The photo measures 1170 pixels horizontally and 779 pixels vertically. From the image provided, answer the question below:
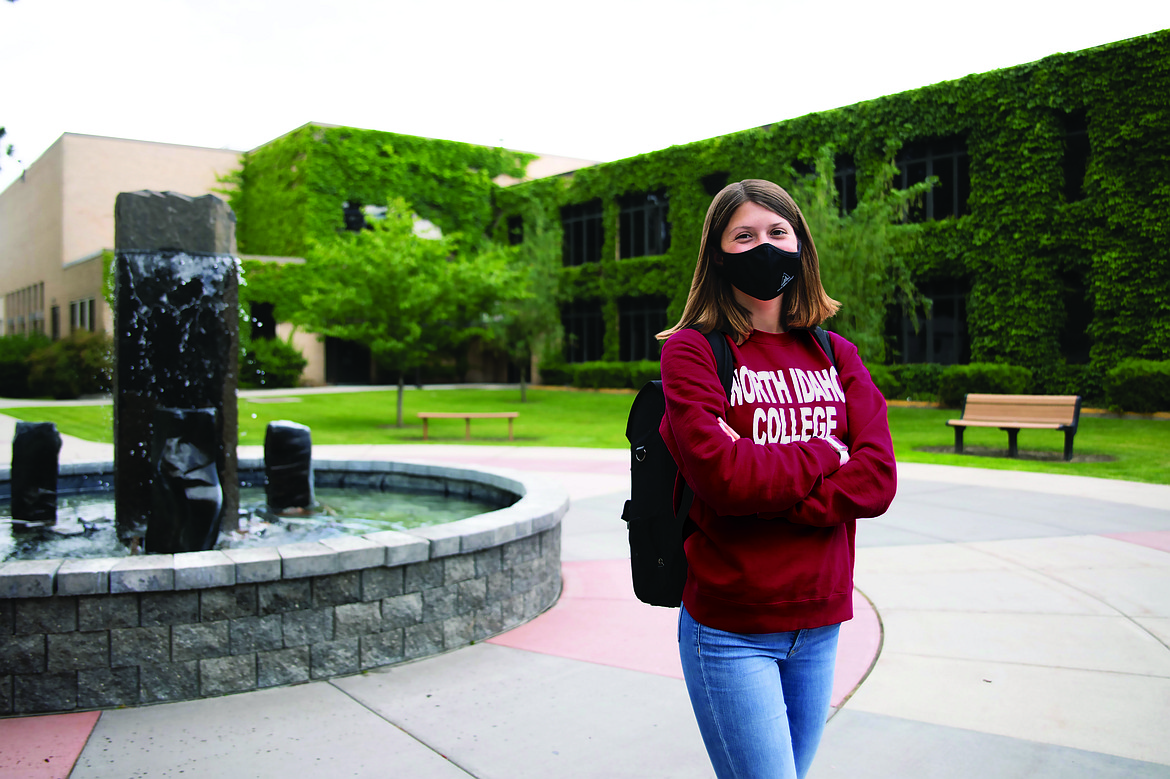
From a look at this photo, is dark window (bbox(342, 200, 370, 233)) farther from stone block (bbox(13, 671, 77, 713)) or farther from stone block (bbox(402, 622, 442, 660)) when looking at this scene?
stone block (bbox(13, 671, 77, 713))

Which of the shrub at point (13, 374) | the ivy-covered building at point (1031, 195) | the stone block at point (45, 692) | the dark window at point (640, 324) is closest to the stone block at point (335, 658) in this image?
the stone block at point (45, 692)

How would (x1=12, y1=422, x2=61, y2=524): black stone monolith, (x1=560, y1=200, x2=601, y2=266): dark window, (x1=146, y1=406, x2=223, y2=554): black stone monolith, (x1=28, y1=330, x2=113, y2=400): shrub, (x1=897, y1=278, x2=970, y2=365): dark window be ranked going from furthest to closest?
(x1=560, y1=200, x2=601, y2=266): dark window, (x1=28, y1=330, x2=113, y2=400): shrub, (x1=897, y1=278, x2=970, y2=365): dark window, (x1=12, y1=422, x2=61, y2=524): black stone monolith, (x1=146, y1=406, x2=223, y2=554): black stone monolith

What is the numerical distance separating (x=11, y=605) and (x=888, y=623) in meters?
4.52

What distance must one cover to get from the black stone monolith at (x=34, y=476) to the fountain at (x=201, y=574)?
1315 millimetres

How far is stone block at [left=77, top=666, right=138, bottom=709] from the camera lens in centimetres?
377

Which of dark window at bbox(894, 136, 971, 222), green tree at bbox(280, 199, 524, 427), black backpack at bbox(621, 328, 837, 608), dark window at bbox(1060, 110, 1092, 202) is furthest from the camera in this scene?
dark window at bbox(894, 136, 971, 222)

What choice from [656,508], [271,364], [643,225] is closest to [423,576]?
[656,508]

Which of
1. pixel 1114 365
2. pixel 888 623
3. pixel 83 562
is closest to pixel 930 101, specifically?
pixel 1114 365

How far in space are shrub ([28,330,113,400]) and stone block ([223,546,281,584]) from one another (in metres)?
25.5

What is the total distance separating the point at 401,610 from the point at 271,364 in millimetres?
30221

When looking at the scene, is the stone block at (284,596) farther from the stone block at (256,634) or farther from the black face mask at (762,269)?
the black face mask at (762,269)

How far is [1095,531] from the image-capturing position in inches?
298

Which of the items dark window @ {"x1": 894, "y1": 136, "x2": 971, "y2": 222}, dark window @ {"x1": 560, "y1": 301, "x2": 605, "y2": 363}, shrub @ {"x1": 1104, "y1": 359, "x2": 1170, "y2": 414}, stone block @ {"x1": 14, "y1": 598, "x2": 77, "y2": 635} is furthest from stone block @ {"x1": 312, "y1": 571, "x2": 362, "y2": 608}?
dark window @ {"x1": 560, "y1": 301, "x2": 605, "y2": 363}

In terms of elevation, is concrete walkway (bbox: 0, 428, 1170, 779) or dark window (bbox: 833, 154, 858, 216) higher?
dark window (bbox: 833, 154, 858, 216)
